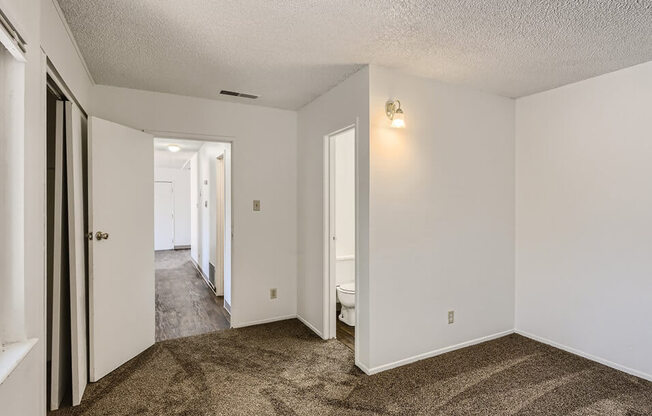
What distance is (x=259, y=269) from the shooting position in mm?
3555

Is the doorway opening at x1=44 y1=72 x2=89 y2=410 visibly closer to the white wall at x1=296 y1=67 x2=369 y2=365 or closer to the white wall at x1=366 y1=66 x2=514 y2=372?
the white wall at x1=296 y1=67 x2=369 y2=365

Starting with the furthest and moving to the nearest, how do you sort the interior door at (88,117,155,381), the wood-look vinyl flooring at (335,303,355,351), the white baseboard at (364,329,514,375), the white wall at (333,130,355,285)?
1. the white wall at (333,130,355,285)
2. the wood-look vinyl flooring at (335,303,355,351)
3. the white baseboard at (364,329,514,375)
4. the interior door at (88,117,155,381)

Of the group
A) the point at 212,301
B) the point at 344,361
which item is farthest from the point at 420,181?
the point at 212,301

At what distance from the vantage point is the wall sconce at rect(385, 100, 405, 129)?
8.07ft

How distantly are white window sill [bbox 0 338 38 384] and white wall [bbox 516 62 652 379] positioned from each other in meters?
3.65

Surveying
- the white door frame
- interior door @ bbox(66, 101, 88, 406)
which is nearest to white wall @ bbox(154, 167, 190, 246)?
the white door frame

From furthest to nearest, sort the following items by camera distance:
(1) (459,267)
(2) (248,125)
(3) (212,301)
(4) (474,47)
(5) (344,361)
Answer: (3) (212,301)
(2) (248,125)
(1) (459,267)
(5) (344,361)
(4) (474,47)

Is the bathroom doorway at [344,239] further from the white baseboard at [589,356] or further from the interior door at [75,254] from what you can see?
the interior door at [75,254]

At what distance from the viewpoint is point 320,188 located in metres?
3.24

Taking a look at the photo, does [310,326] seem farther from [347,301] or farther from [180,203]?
[180,203]

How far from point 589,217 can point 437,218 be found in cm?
124

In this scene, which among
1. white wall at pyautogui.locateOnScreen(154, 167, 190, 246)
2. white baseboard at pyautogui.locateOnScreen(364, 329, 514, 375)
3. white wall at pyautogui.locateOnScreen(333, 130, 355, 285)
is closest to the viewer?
white baseboard at pyautogui.locateOnScreen(364, 329, 514, 375)

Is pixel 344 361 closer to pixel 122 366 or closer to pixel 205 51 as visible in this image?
pixel 122 366

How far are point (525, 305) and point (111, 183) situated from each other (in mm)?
3825
